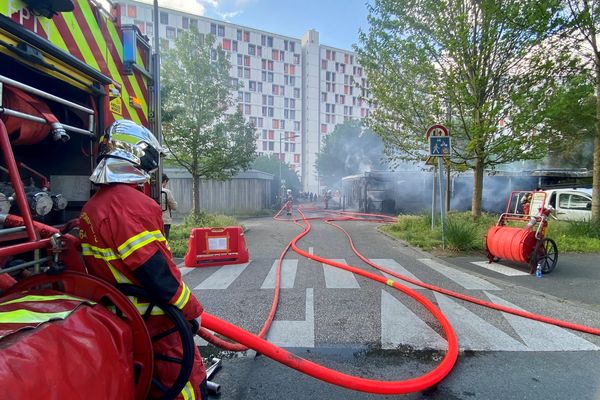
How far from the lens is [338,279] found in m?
6.05

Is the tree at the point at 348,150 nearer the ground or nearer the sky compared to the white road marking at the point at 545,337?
nearer the sky

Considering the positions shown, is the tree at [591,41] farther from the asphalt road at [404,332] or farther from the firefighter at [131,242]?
the firefighter at [131,242]

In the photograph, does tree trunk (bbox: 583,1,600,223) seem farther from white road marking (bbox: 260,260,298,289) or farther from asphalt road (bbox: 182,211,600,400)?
white road marking (bbox: 260,260,298,289)

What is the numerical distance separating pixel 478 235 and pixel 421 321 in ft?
19.6

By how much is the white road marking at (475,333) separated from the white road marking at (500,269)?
2.45m

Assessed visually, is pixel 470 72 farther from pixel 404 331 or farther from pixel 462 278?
pixel 404 331

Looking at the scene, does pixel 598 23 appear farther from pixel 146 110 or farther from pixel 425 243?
pixel 146 110

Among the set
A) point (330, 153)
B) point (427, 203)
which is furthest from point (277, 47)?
point (427, 203)

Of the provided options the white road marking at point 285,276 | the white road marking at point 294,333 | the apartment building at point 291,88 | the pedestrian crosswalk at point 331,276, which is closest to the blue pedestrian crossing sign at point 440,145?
the pedestrian crosswalk at point 331,276

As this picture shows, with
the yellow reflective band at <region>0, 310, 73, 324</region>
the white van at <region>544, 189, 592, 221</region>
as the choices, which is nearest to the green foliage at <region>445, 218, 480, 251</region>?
the white van at <region>544, 189, 592, 221</region>

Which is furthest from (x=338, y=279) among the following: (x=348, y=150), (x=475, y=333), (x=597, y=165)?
(x=348, y=150)

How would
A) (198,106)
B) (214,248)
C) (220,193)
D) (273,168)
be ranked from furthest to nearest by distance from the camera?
(273,168) < (220,193) < (198,106) < (214,248)

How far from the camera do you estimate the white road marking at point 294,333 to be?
3590mm

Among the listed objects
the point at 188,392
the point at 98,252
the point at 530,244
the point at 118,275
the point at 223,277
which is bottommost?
the point at 223,277
